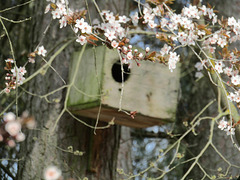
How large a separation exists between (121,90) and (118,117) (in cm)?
21

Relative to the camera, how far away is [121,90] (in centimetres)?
278

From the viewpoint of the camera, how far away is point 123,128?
3686mm

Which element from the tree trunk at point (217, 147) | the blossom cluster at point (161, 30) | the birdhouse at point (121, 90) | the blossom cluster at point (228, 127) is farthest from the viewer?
the tree trunk at point (217, 147)

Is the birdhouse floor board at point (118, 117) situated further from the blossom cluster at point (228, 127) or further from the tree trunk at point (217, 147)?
the tree trunk at point (217, 147)

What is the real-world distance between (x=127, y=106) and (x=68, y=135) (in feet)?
1.49

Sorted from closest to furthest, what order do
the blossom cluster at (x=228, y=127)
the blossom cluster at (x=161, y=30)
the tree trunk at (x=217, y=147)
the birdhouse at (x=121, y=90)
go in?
the blossom cluster at (x=161, y=30) → the blossom cluster at (x=228, y=127) → the birdhouse at (x=121, y=90) → the tree trunk at (x=217, y=147)

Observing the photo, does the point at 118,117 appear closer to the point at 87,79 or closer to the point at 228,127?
the point at 87,79

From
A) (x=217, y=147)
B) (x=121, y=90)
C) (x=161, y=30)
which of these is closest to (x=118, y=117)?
(x=121, y=90)

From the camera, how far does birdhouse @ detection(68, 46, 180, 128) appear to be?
273 centimetres

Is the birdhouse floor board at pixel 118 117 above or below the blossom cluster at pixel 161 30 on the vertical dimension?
below

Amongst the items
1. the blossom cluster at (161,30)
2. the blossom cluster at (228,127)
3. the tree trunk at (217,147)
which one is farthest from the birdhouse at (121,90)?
the tree trunk at (217,147)

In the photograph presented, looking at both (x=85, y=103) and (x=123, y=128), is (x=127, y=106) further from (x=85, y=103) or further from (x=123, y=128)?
(x=123, y=128)

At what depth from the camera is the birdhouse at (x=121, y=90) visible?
8.97 ft

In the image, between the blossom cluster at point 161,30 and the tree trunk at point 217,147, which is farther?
the tree trunk at point 217,147
